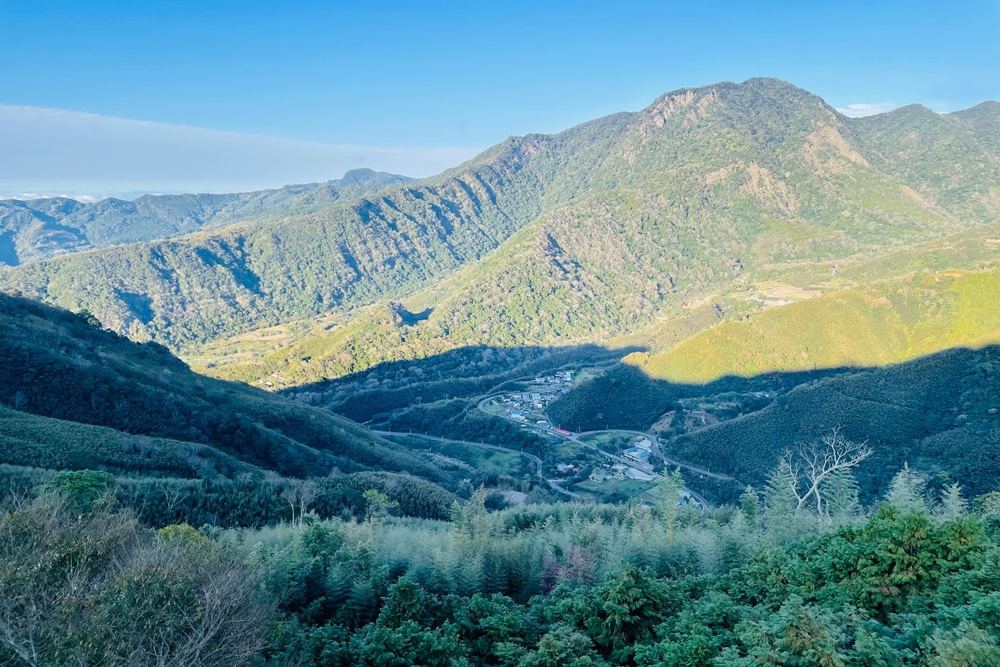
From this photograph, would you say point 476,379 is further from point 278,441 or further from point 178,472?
point 178,472

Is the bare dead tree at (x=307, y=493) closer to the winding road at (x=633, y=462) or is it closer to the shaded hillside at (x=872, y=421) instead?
the winding road at (x=633, y=462)

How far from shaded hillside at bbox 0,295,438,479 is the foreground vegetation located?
28.9m

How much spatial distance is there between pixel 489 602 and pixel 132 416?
202 ft

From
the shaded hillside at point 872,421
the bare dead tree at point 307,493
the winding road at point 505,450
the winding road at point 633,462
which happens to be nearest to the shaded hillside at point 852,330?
the shaded hillside at point 872,421

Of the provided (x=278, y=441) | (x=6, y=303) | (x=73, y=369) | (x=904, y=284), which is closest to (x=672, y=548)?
(x=278, y=441)

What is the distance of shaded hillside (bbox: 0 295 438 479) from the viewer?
48688 mm

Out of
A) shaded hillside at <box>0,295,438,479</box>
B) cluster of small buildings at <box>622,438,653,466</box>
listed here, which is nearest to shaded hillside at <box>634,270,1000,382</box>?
cluster of small buildings at <box>622,438,653,466</box>

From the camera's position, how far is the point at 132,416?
211 ft

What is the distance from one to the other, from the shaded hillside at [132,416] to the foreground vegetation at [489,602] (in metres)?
28.9

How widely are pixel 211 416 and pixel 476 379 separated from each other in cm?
11890

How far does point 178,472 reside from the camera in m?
50.9

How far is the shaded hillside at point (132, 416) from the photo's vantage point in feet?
160

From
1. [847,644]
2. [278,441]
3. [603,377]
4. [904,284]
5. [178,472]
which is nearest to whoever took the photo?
[847,644]

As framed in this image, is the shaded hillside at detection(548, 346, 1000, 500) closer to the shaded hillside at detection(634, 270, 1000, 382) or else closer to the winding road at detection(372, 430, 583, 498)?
the shaded hillside at detection(634, 270, 1000, 382)
